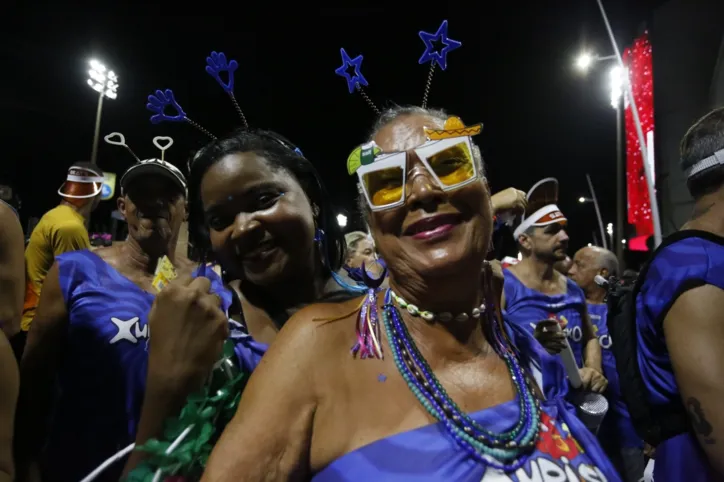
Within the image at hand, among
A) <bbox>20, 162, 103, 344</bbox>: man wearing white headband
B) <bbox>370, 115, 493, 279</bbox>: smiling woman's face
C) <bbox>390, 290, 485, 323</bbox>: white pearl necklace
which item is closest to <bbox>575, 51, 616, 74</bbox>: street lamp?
<bbox>20, 162, 103, 344</bbox>: man wearing white headband

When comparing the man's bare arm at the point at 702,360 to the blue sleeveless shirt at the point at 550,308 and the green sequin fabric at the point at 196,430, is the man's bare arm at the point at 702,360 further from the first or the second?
the blue sleeveless shirt at the point at 550,308

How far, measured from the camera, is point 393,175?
1378 mm

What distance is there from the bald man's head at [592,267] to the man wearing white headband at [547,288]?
166 cm

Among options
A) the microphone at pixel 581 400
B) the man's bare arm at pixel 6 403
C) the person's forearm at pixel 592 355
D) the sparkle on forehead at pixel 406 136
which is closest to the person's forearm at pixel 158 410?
the man's bare arm at pixel 6 403

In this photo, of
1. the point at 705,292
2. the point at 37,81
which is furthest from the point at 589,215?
the point at 705,292

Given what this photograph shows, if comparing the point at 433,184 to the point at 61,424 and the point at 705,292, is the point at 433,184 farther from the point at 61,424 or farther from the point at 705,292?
the point at 61,424

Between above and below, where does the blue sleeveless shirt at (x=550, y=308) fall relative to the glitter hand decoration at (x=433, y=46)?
below

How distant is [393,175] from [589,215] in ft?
156

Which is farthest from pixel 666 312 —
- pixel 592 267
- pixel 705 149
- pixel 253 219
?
pixel 592 267

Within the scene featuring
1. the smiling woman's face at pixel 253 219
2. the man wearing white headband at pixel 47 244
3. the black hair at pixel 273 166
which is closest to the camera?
the smiling woman's face at pixel 253 219

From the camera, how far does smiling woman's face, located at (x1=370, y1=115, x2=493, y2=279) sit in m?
1.28

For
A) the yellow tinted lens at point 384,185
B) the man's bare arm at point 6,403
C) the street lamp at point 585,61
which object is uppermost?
the street lamp at point 585,61

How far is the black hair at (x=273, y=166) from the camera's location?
1787 mm

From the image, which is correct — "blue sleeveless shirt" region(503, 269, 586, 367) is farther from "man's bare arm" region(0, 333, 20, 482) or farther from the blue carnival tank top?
"man's bare arm" region(0, 333, 20, 482)
